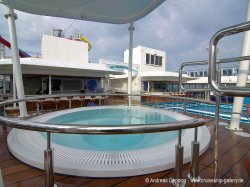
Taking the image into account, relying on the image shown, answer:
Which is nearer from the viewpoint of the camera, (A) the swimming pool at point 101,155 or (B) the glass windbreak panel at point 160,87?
(A) the swimming pool at point 101,155

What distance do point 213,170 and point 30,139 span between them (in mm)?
2462

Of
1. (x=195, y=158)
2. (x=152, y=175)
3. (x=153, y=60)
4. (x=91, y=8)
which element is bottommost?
(x=152, y=175)

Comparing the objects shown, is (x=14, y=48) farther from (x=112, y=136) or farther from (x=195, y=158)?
(x=195, y=158)

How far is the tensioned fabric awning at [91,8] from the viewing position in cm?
471

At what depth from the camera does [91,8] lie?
17.1ft

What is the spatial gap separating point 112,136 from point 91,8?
4202 mm

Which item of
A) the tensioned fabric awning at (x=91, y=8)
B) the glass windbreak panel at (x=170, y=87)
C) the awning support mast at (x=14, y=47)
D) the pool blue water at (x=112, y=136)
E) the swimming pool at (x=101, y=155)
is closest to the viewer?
the swimming pool at (x=101, y=155)

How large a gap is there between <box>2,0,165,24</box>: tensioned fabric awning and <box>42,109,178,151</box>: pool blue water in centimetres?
334

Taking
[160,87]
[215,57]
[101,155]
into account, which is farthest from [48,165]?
[160,87]

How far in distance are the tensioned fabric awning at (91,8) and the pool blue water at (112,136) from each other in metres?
3.34

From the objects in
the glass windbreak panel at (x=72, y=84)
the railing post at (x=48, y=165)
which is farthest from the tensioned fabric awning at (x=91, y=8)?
the glass windbreak panel at (x=72, y=84)

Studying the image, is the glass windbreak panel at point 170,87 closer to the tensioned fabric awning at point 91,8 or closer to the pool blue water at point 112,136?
the tensioned fabric awning at point 91,8

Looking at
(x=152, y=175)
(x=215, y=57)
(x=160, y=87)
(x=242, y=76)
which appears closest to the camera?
(x=215, y=57)

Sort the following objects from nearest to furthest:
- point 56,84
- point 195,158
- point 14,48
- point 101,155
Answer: point 195,158
point 101,155
point 14,48
point 56,84
